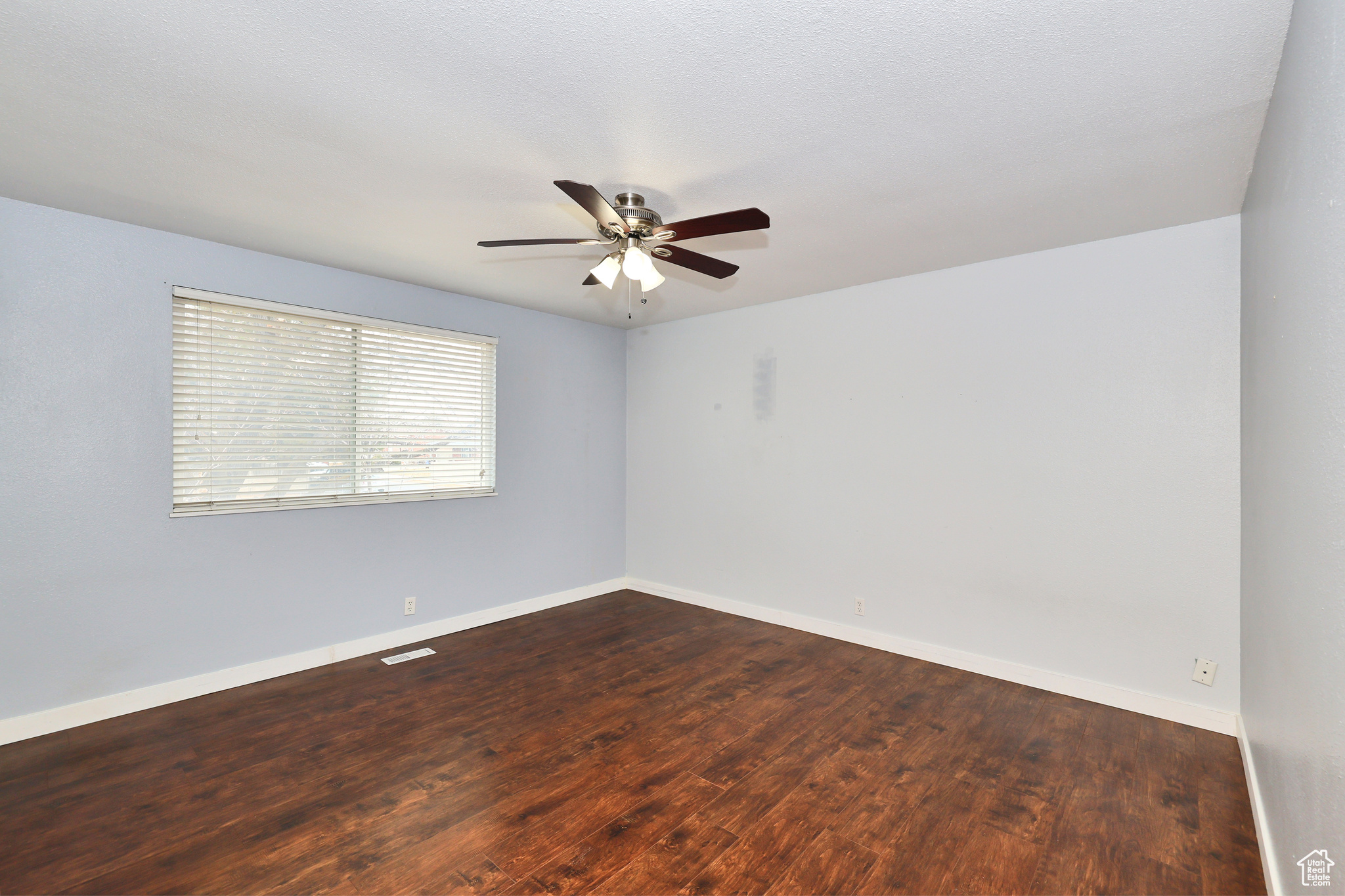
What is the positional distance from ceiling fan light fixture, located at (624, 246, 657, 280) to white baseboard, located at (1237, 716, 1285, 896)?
114 inches

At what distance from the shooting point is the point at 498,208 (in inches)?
110

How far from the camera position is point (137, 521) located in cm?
303

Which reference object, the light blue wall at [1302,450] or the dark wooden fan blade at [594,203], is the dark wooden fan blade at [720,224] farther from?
the light blue wall at [1302,450]

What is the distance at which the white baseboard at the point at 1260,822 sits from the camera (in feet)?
5.82

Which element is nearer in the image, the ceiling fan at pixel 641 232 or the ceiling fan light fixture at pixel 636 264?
the ceiling fan at pixel 641 232

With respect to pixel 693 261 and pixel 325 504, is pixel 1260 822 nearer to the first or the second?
pixel 693 261

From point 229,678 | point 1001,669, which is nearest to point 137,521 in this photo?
point 229,678

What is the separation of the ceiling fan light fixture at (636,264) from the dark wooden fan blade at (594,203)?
101 mm

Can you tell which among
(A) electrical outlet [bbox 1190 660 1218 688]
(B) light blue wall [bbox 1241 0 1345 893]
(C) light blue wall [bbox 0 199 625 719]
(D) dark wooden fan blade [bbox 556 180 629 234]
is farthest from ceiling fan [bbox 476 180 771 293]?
(A) electrical outlet [bbox 1190 660 1218 688]

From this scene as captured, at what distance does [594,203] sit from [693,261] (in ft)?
2.38

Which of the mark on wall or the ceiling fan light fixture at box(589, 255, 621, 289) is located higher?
the ceiling fan light fixture at box(589, 255, 621, 289)

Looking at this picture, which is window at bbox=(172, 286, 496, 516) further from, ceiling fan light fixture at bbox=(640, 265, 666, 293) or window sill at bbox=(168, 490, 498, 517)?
ceiling fan light fixture at bbox=(640, 265, 666, 293)

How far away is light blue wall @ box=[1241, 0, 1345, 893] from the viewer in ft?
3.81

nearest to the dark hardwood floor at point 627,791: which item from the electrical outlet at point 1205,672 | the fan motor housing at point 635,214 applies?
the electrical outlet at point 1205,672
